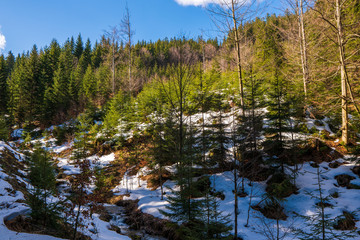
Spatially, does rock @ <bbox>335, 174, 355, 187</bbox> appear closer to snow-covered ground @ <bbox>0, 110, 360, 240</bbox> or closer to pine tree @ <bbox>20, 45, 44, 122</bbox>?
snow-covered ground @ <bbox>0, 110, 360, 240</bbox>

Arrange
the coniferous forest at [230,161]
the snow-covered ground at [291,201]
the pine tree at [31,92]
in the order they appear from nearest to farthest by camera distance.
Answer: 1. the coniferous forest at [230,161]
2. the snow-covered ground at [291,201]
3. the pine tree at [31,92]

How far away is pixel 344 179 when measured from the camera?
9211 millimetres

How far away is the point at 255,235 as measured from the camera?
7.79 metres

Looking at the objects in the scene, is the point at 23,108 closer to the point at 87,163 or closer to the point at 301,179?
the point at 87,163

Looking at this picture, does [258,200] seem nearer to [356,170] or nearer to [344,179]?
[344,179]

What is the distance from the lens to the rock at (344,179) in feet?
29.7

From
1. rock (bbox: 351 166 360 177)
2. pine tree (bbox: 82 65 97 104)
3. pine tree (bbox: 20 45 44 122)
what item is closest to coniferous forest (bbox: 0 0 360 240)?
rock (bbox: 351 166 360 177)

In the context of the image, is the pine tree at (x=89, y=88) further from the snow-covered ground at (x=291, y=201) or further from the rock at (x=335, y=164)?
the rock at (x=335, y=164)

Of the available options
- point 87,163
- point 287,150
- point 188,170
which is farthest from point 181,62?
point 287,150

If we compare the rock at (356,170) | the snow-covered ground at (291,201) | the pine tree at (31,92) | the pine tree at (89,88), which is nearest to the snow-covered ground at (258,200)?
the snow-covered ground at (291,201)

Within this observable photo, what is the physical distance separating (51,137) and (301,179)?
35.1 meters

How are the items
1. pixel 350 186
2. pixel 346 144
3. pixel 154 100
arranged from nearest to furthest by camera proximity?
pixel 350 186 < pixel 346 144 < pixel 154 100

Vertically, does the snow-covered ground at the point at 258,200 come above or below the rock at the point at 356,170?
below

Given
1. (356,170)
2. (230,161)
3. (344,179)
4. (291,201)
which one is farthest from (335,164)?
(230,161)
